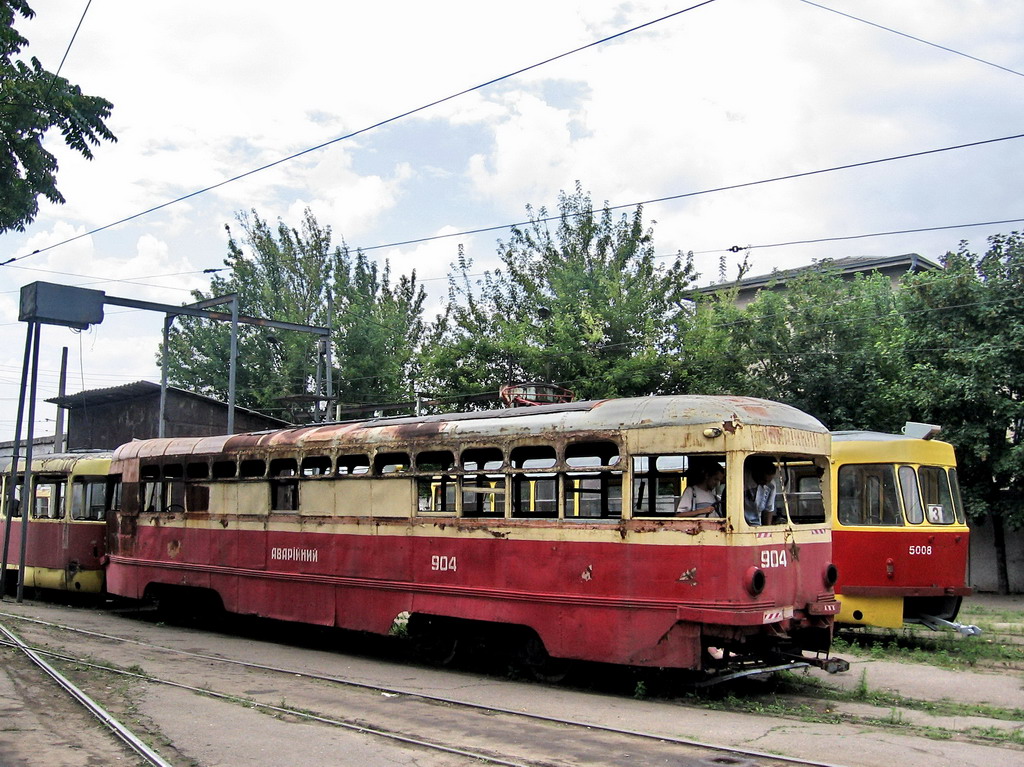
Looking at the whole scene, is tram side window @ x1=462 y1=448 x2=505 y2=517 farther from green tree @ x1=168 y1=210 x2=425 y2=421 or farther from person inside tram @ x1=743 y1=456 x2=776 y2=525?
green tree @ x1=168 y1=210 x2=425 y2=421

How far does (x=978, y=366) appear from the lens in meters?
19.3

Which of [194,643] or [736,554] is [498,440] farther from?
[194,643]

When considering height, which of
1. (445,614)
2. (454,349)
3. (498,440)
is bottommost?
(445,614)

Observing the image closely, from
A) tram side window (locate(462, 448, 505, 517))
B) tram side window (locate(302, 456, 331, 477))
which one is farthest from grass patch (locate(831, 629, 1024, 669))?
tram side window (locate(302, 456, 331, 477))

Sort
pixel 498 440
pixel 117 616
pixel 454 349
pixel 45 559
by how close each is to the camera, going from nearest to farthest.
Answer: pixel 498 440 < pixel 117 616 < pixel 45 559 < pixel 454 349

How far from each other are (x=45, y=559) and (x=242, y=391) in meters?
22.4

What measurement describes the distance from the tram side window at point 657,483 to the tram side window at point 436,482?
230 cm

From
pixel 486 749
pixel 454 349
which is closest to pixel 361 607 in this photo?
pixel 486 749

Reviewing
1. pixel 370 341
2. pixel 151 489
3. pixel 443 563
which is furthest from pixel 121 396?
pixel 443 563

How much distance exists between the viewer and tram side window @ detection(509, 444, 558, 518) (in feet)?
33.2

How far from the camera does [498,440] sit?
1055cm

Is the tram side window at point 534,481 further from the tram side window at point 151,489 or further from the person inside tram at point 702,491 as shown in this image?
the tram side window at point 151,489

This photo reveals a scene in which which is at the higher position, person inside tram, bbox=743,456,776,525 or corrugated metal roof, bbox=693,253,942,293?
corrugated metal roof, bbox=693,253,942,293

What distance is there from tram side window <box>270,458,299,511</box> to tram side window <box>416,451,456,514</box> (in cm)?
238
